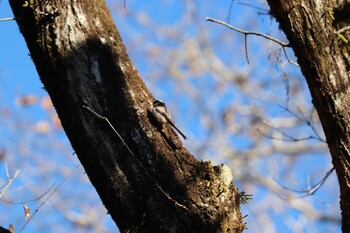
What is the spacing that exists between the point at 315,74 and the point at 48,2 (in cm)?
129

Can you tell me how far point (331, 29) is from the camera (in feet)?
10.9

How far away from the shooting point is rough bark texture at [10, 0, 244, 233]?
3002 mm

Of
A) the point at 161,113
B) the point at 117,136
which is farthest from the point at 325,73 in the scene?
the point at 117,136

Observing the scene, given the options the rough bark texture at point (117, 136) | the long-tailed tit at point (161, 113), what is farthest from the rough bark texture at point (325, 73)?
the long-tailed tit at point (161, 113)

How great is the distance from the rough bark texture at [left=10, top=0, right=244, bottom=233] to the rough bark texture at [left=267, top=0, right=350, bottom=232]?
539 mm

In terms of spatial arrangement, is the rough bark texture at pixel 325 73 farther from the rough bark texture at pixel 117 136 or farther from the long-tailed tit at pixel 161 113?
the long-tailed tit at pixel 161 113

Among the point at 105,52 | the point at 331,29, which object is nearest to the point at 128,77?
the point at 105,52

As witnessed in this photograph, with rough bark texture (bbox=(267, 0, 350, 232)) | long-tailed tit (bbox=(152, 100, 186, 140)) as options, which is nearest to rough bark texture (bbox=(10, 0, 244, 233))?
long-tailed tit (bbox=(152, 100, 186, 140))

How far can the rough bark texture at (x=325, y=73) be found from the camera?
3219 mm

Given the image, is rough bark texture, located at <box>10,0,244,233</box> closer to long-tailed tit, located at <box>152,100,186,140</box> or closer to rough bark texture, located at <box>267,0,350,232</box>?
long-tailed tit, located at <box>152,100,186,140</box>

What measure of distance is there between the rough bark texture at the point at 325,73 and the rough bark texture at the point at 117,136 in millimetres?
539

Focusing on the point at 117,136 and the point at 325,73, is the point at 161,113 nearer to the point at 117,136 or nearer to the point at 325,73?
the point at 117,136

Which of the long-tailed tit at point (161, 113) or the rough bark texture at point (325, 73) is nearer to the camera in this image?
the long-tailed tit at point (161, 113)

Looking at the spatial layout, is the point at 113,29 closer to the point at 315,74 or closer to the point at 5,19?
the point at 5,19
